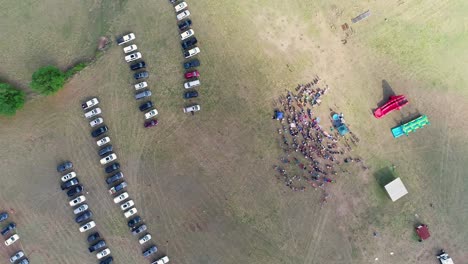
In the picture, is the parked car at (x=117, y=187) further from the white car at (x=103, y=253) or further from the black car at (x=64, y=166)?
the white car at (x=103, y=253)

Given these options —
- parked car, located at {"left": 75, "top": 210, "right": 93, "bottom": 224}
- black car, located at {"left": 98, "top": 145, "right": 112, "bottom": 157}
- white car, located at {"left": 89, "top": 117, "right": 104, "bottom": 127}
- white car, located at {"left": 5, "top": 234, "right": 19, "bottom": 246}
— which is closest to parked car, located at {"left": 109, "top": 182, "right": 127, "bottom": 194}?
parked car, located at {"left": 75, "top": 210, "right": 93, "bottom": 224}

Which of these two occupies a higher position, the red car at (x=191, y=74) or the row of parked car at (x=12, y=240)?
the red car at (x=191, y=74)

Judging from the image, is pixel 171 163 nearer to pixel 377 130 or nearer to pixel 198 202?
pixel 198 202

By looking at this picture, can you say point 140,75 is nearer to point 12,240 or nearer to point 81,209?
point 81,209

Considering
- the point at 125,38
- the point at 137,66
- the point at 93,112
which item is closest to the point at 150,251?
the point at 93,112

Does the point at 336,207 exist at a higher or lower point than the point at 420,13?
lower

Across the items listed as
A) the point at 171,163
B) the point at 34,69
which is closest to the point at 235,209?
the point at 171,163

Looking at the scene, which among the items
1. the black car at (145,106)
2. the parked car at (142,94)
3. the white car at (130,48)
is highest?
the white car at (130,48)


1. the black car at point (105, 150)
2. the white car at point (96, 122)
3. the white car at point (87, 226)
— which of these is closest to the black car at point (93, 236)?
the white car at point (87, 226)
